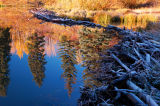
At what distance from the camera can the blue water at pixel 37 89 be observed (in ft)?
8.21

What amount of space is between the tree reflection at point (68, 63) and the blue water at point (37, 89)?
2.9 inches

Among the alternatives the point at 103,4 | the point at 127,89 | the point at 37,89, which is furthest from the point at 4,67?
the point at 103,4

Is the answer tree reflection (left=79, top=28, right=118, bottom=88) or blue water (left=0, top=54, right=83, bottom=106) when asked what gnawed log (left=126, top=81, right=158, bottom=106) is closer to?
tree reflection (left=79, top=28, right=118, bottom=88)

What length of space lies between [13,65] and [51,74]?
3.16 ft

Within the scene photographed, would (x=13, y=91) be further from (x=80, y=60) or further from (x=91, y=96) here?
(x=80, y=60)

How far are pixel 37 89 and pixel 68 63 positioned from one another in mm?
1192

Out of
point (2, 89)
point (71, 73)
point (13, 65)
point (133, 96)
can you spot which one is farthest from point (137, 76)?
point (13, 65)

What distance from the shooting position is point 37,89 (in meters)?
2.83

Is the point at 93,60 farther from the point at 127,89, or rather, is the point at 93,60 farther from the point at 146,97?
the point at 146,97

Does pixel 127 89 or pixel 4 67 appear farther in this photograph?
pixel 4 67

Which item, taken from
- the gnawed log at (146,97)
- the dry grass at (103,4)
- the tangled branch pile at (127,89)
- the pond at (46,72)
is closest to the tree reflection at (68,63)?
the pond at (46,72)

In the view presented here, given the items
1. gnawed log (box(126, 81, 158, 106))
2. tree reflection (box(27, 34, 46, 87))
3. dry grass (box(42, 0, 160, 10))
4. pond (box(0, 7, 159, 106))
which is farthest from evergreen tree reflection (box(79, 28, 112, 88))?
dry grass (box(42, 0, 160, 10))

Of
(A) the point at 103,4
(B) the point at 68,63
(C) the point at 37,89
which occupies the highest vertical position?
(A) the point at 103,4

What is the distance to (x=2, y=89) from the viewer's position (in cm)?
283
